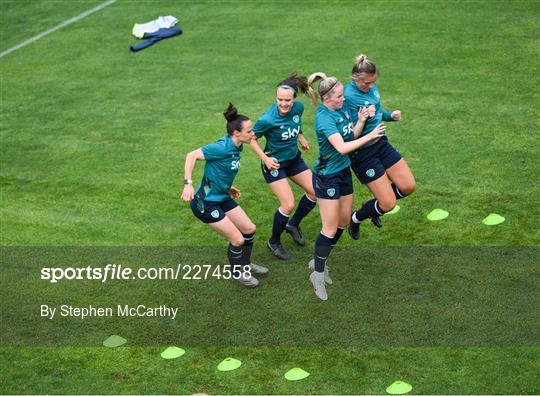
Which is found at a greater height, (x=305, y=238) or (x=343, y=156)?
(x=343, y=156)

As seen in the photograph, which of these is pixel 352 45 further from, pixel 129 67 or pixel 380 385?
pixel 380 385

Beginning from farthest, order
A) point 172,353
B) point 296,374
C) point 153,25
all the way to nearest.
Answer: point 153,25
point 172,353
point 296,374

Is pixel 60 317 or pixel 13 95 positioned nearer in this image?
pixel 60 317

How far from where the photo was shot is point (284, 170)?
11.3 m

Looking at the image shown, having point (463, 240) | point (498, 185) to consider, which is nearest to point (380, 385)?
point (463, 240)

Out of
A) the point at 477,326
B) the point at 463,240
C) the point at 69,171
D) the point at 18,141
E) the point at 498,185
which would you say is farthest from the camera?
the point at 18,141

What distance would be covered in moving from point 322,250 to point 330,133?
1.33 m

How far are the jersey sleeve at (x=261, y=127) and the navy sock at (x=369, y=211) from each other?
60.7 inches

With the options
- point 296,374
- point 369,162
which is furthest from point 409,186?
point 296,374

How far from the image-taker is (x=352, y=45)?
717 inches

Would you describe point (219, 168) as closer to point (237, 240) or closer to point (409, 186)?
point (237, 240)

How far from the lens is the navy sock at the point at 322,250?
10414mm

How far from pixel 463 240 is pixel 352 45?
756 cm

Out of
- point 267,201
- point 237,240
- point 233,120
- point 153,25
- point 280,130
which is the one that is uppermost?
point 233,120
